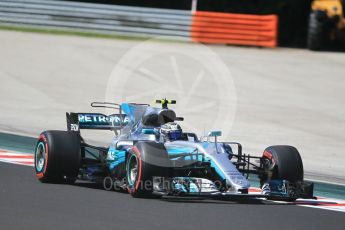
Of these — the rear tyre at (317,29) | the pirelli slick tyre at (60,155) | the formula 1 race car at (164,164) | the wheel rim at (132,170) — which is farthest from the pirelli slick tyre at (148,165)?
the rear tyre at (317,29)

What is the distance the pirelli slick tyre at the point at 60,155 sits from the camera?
11.9 metres

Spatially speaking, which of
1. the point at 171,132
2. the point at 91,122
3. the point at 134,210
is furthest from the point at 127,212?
the point at 91,122

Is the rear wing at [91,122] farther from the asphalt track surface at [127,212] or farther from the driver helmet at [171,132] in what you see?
the driver helmet at [171,132]

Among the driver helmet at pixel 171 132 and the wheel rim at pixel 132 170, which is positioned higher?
the driver helmet at pixel 171 132

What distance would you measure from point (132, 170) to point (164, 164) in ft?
2.07

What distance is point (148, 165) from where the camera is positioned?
10.8 m

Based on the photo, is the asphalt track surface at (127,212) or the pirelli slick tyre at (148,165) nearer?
the asphalt track surface at (127,212)

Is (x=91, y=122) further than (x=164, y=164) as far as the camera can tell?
Yes

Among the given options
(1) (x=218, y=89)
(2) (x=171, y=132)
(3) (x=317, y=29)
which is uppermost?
(3) (x=317, y=29)

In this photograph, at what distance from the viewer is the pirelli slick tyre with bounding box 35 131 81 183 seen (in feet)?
38.9

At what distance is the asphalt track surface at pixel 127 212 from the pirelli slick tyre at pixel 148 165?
146mm

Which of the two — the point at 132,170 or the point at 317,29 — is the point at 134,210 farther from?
the point at 317,29

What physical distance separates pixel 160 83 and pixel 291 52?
722 centimetres

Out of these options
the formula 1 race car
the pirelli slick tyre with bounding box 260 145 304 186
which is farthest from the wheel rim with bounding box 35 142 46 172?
the pirelli slick tyre with bounding box 260 145 304 186
